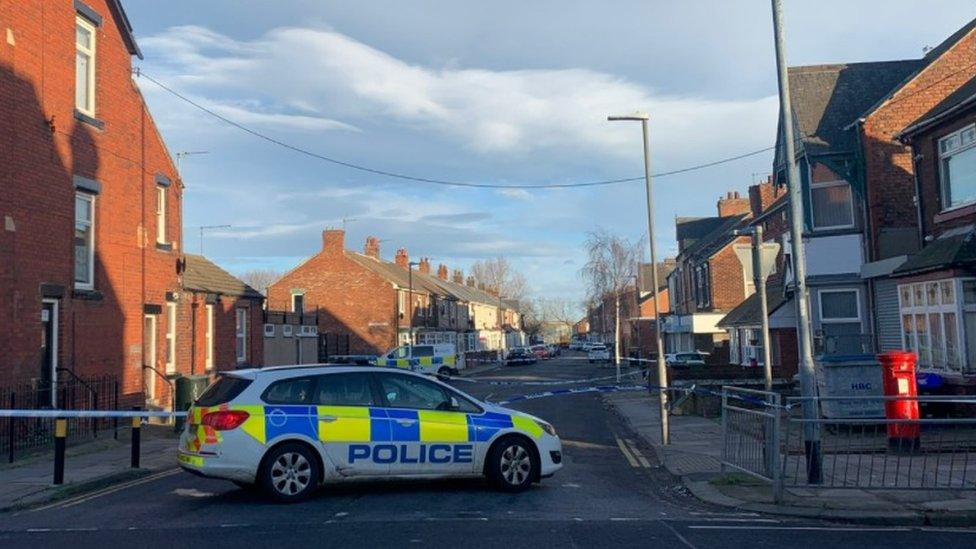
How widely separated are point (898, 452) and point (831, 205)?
12.7 metres

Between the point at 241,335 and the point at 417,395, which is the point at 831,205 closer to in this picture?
the point at 417,395

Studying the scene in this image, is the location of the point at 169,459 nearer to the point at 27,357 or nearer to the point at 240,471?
the point at 27,357

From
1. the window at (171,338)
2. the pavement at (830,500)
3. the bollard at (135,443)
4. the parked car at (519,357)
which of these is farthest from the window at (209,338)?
the parked car at (519,357)

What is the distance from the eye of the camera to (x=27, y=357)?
15.1m

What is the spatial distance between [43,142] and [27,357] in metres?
3.97

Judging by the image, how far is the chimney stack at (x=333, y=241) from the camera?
5734cm

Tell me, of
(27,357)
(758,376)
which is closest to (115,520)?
(27,357)

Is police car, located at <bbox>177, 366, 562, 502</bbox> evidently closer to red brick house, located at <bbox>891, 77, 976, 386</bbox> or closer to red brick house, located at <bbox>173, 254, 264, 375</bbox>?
red brick house, located at <bbox>891, 77, 976, 386</bbox>

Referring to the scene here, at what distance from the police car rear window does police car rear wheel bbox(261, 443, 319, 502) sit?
2.80ft

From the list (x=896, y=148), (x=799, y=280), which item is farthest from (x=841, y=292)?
(x=799, y=280)

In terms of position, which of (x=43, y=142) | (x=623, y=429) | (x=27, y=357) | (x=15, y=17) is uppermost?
(x=15, y=17)

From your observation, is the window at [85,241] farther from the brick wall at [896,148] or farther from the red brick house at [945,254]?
the brick wall at [896,148]

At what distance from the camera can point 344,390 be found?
33.4 feet

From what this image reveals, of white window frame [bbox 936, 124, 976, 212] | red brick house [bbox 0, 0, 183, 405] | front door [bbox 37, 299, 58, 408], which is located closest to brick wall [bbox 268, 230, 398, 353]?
red brick house [bbox 0, 0, 183, 405]
